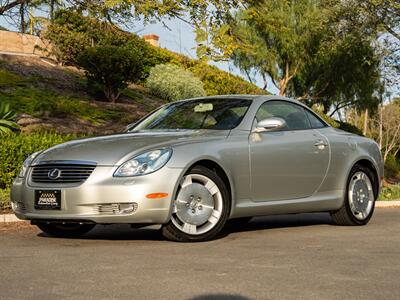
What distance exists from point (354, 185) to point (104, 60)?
1337cm

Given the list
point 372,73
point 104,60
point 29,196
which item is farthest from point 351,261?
point 372,73

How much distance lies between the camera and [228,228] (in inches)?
373

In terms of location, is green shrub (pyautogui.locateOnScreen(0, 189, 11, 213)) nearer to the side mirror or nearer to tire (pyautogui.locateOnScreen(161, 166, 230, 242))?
tire (pyautogui.locateOnScreen(161, 166, 230, 242))

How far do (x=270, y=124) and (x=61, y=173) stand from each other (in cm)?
235

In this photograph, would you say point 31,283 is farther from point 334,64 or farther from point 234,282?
point 334,64

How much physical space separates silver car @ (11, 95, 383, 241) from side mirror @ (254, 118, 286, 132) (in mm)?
11

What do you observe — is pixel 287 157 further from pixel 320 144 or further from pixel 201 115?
pixel 201 115

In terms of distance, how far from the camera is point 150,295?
5102 mm

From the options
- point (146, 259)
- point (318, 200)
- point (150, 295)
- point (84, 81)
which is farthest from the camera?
point (84, 81)

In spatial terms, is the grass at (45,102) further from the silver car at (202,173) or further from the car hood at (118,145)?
the car hood at (118,145)

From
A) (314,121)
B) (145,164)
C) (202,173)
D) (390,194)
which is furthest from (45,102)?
(145,164)

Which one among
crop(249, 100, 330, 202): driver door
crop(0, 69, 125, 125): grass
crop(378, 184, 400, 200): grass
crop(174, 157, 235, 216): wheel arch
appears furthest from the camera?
crop(0, 69, 125, 125): grass

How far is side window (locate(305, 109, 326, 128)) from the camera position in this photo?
9.59 meters

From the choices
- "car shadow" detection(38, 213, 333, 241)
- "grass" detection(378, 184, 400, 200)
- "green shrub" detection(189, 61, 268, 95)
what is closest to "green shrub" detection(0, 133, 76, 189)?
"car shadow" detection(38, 213, 333, 241)
